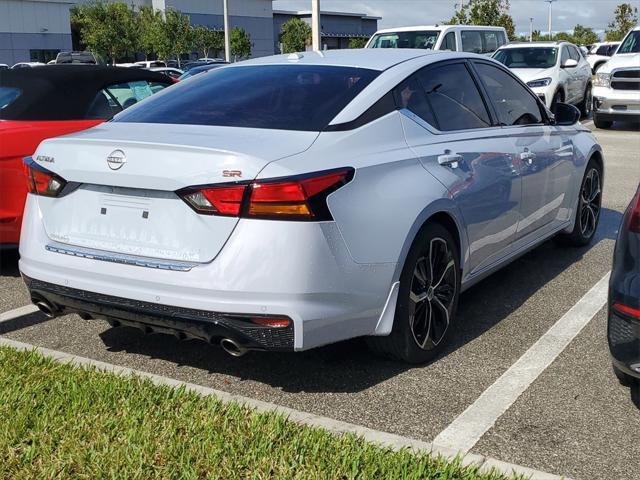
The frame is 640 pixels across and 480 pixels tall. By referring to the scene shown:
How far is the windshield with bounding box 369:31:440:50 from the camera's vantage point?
57.6ft

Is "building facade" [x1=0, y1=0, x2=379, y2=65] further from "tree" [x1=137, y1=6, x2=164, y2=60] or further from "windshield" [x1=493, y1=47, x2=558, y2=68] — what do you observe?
"windshield" [x1=493, y1=47, x2=558, y2=68]

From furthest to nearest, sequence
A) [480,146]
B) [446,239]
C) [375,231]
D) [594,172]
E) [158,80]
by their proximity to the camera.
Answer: [158,80]
[594,172]
[480,146]
[446,239]
[375,231]

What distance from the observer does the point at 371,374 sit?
4.23m

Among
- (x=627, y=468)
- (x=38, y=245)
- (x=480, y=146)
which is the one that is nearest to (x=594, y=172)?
(x=480, y=146)

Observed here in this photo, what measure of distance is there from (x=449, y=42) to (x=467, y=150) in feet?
44.6

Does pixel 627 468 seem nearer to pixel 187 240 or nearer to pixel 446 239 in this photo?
pixel 446 239

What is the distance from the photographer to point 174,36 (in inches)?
2648

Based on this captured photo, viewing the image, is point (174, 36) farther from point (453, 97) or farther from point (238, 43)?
point (453, 97)

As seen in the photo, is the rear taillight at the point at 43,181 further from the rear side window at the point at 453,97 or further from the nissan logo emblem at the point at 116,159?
the rear side window at the point at 453,97

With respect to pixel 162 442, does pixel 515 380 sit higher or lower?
lower

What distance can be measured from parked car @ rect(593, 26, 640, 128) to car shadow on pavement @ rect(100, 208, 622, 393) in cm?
1190

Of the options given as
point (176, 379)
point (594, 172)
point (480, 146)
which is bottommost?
point (176, 379)

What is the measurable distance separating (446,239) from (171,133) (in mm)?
1520

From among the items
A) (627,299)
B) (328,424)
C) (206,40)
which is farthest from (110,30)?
(627,299)
